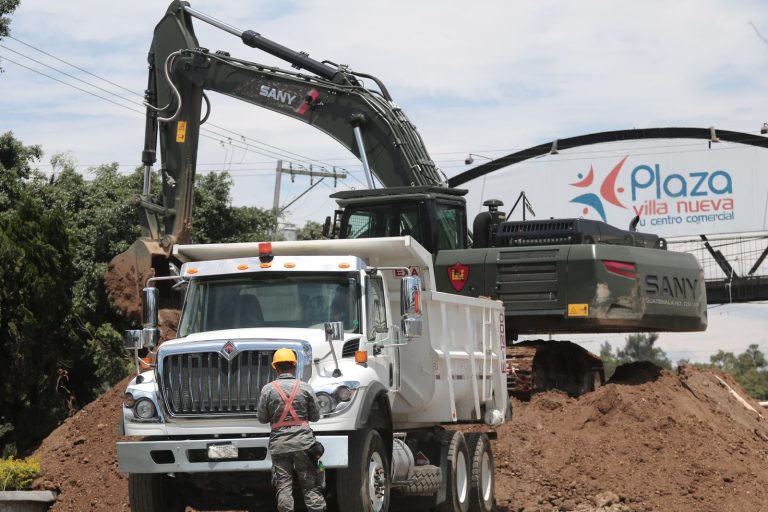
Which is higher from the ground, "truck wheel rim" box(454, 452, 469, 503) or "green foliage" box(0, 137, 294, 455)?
"green foliage" box(0, 137, 294, 455)

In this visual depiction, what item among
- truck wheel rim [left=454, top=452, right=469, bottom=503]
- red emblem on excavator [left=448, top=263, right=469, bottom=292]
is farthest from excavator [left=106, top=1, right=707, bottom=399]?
truck wheel rim [left=454, top=452, right=469, bottom=503]

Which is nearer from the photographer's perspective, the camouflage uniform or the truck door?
the camouflage uniform

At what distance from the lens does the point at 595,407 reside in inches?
772

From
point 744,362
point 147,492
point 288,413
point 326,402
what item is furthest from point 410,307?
point 744,362

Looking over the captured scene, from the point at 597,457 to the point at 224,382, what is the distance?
26.5ft

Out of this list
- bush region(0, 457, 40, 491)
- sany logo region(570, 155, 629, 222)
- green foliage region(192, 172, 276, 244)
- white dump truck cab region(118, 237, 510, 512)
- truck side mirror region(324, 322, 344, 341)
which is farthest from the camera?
sany logo region(570, 155, 629, 222)

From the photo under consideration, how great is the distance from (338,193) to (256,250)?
759 centimetres

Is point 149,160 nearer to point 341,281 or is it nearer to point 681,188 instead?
point 341,281

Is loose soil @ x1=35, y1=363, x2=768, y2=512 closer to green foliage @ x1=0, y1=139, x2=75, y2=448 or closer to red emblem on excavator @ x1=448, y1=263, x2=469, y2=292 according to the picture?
red emblem on excavator @ x1=448, y1=263, x2=469, y2=292

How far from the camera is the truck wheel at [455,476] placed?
14.4 m

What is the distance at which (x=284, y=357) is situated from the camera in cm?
1138

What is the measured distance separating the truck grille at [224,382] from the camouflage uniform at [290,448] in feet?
1.50

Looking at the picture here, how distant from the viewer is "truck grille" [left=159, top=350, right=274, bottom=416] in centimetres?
1179

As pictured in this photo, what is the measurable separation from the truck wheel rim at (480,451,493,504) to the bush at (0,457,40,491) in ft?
20.6
